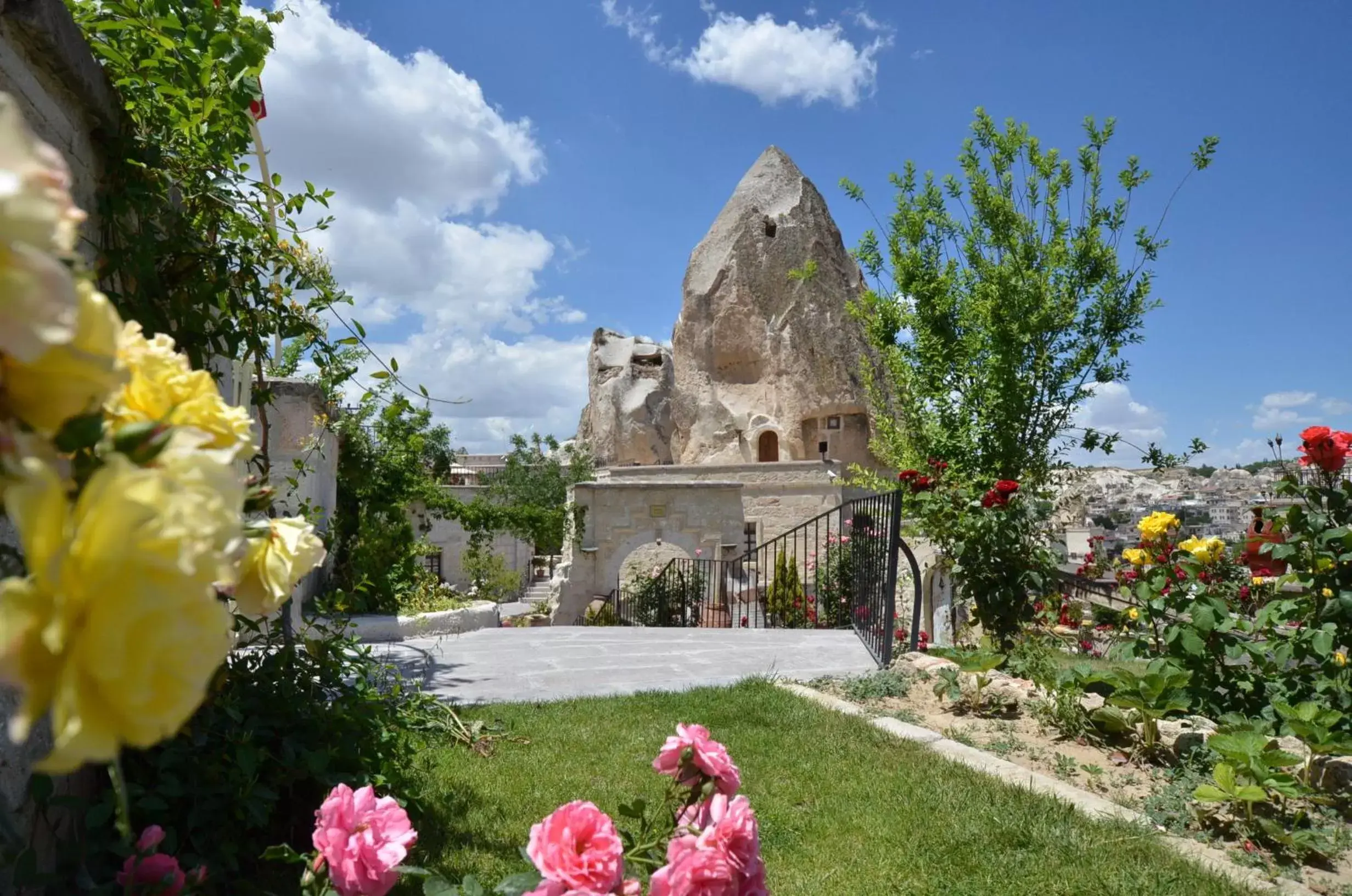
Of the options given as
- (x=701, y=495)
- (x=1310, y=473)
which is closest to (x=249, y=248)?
(x=1310, y=473)

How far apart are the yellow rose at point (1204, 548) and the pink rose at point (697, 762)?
369 cm

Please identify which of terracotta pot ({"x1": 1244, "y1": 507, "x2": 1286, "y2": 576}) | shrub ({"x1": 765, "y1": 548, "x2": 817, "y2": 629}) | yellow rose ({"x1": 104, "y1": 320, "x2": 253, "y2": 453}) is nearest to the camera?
yellow rose ({"x1": 104, "y1": 320, "x2": 253, "y2": 453})

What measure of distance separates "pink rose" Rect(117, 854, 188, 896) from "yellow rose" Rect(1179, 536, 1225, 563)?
4195 mm

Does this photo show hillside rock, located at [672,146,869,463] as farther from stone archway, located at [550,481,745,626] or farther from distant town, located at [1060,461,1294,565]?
stone archway, located at [550,481,745,626]

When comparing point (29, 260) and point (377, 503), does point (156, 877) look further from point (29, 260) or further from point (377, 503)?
point (377, 503)

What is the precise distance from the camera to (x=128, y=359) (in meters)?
0.51

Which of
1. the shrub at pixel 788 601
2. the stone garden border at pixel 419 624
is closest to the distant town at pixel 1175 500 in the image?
the shrub at pixel 788 601

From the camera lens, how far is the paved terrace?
490 centimetres

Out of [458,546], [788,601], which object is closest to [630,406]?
[458,546]

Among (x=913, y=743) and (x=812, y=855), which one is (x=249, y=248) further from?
(x=913, y=743)

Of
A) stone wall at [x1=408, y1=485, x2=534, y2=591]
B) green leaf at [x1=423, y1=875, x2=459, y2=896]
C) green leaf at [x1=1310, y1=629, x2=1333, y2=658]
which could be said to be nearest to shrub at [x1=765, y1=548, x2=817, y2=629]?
green leaf at [x1=1310, y1=629, x2=1333, y2=658]

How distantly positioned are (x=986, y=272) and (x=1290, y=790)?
7012 millimetres

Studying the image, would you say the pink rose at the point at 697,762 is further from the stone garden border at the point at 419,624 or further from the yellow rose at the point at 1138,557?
the stone garden border at the point at 419,624

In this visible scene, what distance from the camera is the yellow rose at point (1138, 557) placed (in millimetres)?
4117
